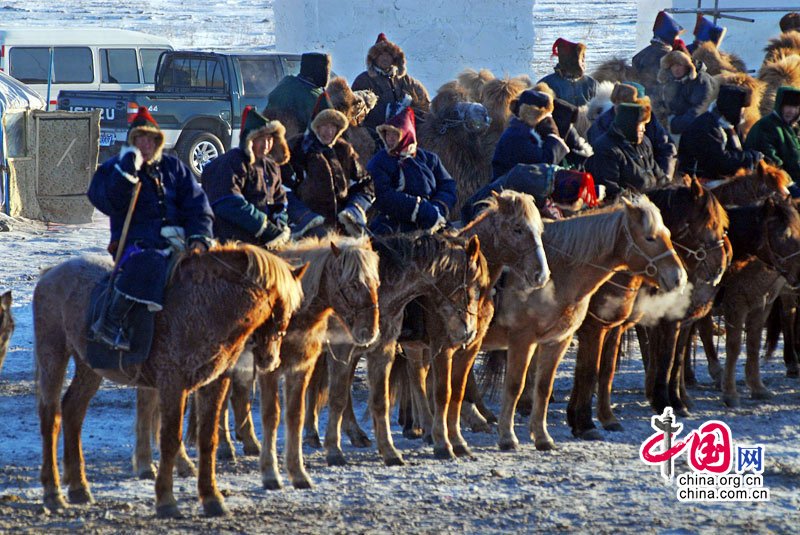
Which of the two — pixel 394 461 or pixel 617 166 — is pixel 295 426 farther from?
pixel 617 166

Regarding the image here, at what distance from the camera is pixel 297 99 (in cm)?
1037

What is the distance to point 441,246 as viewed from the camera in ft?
24.0

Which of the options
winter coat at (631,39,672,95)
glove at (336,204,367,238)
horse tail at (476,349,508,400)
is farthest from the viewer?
winter coat at (631,39,672,95)

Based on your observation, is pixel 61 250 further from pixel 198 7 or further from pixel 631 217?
pixel 198 7

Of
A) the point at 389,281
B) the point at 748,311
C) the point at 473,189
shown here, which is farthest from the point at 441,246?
the point at 473,189

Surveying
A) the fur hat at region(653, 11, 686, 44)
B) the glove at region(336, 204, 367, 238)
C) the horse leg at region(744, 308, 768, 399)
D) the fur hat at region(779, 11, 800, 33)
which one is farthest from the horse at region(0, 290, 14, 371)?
the fur hat at region(779, 11, 800, 33)

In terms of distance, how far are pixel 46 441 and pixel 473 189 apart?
6.36 m

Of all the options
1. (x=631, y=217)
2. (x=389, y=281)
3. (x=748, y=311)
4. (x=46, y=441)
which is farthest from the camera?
(x=748, y=311)

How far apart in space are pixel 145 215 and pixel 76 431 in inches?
50.1

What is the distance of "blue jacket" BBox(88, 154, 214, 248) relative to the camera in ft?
20.0

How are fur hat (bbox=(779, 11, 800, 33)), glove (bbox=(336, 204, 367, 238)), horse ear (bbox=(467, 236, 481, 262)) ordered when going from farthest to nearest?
fur hat (bbox=(779, 11, 800, 33))
glove (bbox=(336, 204, 367, 238))
horse ear (bbox=(467, 236, 481, 262))

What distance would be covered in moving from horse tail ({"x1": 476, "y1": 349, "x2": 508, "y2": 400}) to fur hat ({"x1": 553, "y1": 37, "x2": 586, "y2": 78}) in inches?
191

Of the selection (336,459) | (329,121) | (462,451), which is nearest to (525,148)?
(329,121)

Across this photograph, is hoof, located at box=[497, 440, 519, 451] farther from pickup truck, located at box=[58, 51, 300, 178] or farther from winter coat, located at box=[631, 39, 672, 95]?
pickup truck, located at box=[58, 51, 300, 178]
